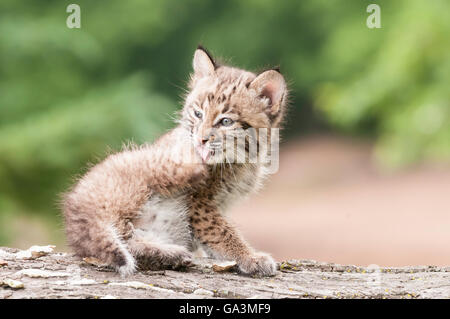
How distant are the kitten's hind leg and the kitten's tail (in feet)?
0.27

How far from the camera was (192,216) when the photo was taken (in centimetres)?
536

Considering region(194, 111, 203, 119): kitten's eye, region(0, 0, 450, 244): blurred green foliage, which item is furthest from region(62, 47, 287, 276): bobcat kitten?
region(0, 0, 450, 244): blurred green foliage

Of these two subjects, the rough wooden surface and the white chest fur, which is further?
the white chest fur

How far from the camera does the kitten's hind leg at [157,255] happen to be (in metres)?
4.82

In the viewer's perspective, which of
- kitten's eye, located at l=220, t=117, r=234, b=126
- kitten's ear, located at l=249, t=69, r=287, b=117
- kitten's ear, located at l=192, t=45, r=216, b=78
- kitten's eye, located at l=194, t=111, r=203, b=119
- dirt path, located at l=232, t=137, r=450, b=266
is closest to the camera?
kitten's eye, located at l=220, t=117, r=234, b=126

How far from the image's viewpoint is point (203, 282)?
15.5 ft

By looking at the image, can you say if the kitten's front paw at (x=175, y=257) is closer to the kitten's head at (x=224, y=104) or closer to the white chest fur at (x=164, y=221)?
the white chest fur at (x=164, y=221)

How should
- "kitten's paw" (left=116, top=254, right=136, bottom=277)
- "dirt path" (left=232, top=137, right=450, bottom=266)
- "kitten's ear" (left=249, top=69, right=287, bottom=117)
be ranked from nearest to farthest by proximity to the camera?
1. "kitten's paw" (left=116, top=254, right=136, bottom=277)
2. "kitten's ear" (left=249, top=69, right=287, bottom=117)
3. "dirt path" (left=232, top=137, right=450, bottom=266)

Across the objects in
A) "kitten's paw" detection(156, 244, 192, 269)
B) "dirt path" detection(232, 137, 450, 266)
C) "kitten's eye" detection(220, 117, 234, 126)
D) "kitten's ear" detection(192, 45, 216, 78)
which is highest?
"dirt path" detection(232, 137, 450, 266)

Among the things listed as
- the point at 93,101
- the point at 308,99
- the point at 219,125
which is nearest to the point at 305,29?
the point at 308,99

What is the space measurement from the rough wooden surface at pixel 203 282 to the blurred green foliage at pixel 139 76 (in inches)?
52.1

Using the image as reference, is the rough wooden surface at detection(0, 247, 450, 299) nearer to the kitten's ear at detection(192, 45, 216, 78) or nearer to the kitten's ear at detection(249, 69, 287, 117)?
the kitten's ear at detection(249, 69, 287, 117)

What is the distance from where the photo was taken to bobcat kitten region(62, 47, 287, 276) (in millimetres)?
4863

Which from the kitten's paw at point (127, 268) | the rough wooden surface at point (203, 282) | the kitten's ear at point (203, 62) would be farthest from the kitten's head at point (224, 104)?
the kitten's paw at point (127, 268)
